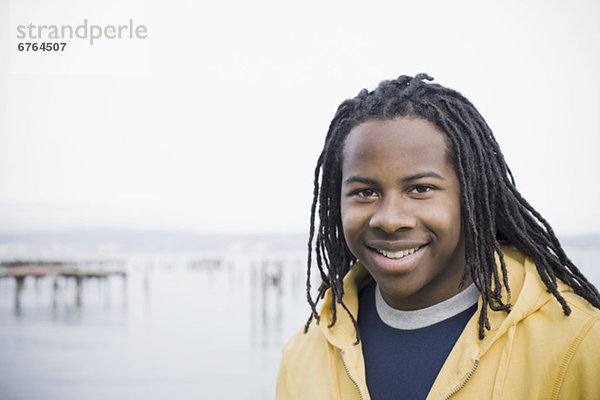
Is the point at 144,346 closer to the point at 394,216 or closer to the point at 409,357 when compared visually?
the point at 409,357

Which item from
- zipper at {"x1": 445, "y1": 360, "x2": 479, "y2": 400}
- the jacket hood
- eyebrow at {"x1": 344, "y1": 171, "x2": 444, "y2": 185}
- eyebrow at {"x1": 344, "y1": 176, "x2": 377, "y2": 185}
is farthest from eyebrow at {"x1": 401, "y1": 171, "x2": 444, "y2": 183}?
zipper at {"x1": 445, "y1": 360, "x2": 479, "y2": 400}

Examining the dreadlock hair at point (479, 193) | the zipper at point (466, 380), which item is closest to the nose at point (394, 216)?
the dreadlock hair at point (479, 193)

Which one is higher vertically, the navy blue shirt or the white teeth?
the white teeth

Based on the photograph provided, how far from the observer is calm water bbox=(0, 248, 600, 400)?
14.2 m

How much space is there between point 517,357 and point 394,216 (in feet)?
2.08

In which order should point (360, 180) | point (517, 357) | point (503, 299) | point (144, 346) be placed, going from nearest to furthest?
point (517, 357), point (503, 299), point (360, 180), point (144, 346)

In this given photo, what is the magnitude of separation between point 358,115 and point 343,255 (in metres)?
0.71

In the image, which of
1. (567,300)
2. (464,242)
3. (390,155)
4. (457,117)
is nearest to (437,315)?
(464,242)

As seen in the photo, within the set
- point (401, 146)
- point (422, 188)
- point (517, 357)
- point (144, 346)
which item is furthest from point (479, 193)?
point (144, 346)

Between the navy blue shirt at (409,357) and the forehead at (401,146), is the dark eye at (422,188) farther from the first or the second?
the navy blue shirt at (409,357)

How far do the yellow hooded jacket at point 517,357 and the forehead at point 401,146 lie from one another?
1.73ft

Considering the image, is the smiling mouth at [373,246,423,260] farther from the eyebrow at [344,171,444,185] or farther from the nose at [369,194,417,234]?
the eyebrow at [344,171,444,185]

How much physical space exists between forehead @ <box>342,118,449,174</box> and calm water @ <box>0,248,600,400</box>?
12260mm

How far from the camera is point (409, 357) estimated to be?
2.08 m
